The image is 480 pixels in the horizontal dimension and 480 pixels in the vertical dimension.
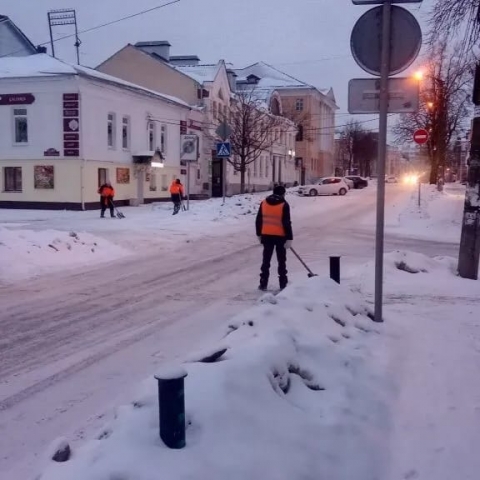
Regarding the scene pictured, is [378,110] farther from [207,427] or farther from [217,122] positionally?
[217,122]

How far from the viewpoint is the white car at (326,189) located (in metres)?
48.3

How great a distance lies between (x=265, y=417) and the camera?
373 centimetres

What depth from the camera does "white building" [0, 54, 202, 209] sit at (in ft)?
96.8

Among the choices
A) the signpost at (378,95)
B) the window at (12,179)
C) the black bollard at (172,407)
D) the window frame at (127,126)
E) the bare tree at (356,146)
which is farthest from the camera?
the bare tree at (356,146)

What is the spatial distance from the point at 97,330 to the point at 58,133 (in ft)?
80.2

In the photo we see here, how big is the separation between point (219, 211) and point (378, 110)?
64.9 ft

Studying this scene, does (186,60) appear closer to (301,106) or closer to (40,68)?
(301,106)

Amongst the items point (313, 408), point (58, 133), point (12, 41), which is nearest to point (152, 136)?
point (58, 133)

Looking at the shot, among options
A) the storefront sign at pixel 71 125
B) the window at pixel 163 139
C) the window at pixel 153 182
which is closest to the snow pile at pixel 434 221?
the storefront sign at pixel 71 125

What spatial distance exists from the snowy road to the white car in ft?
112

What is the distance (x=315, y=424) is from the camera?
3.94 meters

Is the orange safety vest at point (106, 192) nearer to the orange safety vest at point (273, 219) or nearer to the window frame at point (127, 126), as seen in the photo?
the window frame at point (127, 126)

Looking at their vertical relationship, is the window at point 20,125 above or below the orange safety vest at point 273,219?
above

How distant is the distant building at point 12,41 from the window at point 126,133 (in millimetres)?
9290
